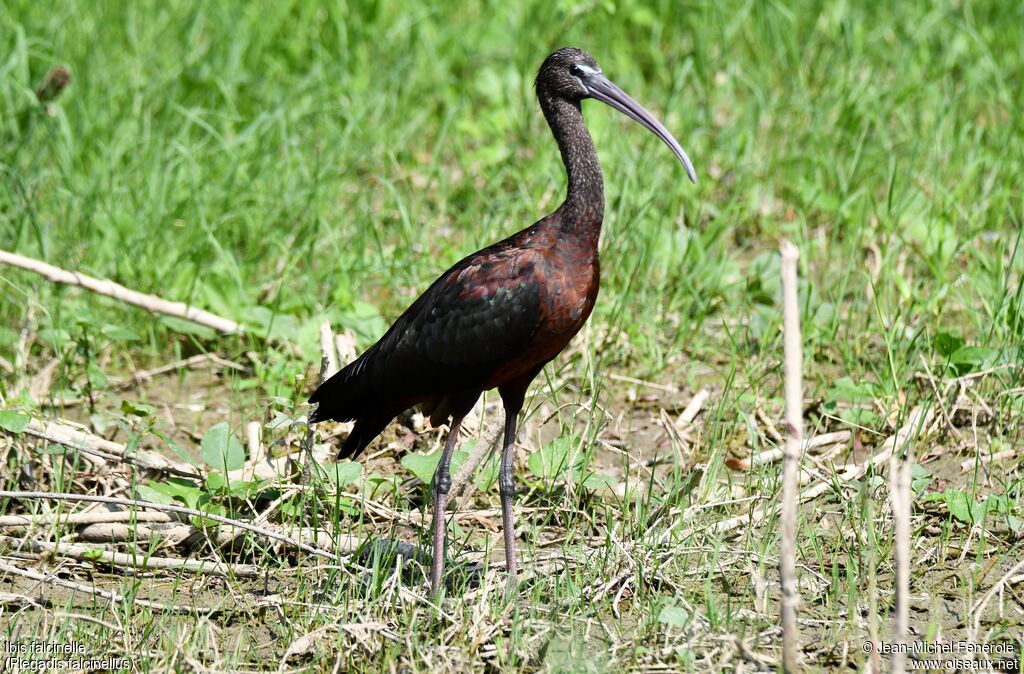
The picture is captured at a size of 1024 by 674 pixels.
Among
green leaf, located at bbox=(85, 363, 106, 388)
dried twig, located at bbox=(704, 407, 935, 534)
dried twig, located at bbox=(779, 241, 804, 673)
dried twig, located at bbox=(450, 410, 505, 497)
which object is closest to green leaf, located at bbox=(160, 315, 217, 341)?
green leaf, located at bbox=(85, 363, 106, 388)

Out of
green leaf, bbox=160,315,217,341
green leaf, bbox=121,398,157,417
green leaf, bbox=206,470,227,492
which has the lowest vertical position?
green leaf, bbox=206,470,227,492

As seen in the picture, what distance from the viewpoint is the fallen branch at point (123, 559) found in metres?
4.29

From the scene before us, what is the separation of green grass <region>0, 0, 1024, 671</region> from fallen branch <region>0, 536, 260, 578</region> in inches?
3.0

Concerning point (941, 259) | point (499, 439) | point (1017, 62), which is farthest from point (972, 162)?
point (499, 439)

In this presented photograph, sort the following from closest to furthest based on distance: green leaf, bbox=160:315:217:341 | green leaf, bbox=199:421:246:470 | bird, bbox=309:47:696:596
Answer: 1. bird, bbox=309:47:696:596
2. green leaf, bbox=199:421:246:470
3. green leaf, bbox=160:315:217:341

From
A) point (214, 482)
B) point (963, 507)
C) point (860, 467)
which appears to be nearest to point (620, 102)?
point (860, 467)

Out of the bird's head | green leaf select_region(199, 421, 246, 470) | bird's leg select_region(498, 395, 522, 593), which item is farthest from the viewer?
green leaf select_region(199, 421, 246, 470)

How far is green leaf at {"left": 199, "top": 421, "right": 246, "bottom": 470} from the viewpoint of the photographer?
460 centimetres

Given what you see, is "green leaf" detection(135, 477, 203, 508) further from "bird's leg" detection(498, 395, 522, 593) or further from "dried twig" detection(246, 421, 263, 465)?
"bird's leg" detection(498, 395, 522, 593)

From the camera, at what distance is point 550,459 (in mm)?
4750

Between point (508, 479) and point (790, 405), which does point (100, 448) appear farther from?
point (790, 405)

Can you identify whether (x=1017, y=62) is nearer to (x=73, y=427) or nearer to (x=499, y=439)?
(x=499, y=439)

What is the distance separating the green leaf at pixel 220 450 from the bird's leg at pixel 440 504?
745mm

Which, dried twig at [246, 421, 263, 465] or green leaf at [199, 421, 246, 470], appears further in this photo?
dried twig at [246, 421, 263, 465]
